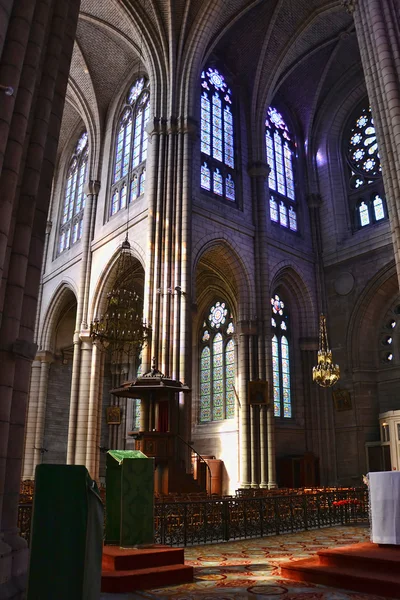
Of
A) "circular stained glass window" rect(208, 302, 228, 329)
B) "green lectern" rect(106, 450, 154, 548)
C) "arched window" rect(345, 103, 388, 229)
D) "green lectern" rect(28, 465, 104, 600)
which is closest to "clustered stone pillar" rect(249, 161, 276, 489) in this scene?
"arched window" rect(345, 103, 388, 229)

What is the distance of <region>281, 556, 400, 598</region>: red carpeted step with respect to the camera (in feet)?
16.1

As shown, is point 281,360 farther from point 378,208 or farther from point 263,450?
point 378,208

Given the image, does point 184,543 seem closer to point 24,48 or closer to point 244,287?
point 24,48

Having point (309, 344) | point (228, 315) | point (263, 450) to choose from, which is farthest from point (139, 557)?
point (228, 315)

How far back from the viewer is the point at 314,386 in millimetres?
20109

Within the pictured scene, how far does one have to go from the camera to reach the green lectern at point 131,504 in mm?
6062

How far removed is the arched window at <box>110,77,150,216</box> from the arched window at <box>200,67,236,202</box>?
7.47ft

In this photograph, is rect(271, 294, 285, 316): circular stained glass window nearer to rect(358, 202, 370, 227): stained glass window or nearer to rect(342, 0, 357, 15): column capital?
rect(358, 202, 370, 227): stained glass window

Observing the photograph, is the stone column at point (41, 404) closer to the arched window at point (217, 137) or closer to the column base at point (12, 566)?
the arched window at point (217, 137)

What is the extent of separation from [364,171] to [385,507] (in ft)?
58.6

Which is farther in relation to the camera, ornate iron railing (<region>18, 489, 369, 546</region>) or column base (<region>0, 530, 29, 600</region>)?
ornate iron railing (<region>18, 489, 369, 546</region>)

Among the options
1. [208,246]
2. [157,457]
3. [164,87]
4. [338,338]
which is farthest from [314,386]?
[164,87]

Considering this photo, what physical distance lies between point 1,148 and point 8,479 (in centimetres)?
324

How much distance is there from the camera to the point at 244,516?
31.1 feet
